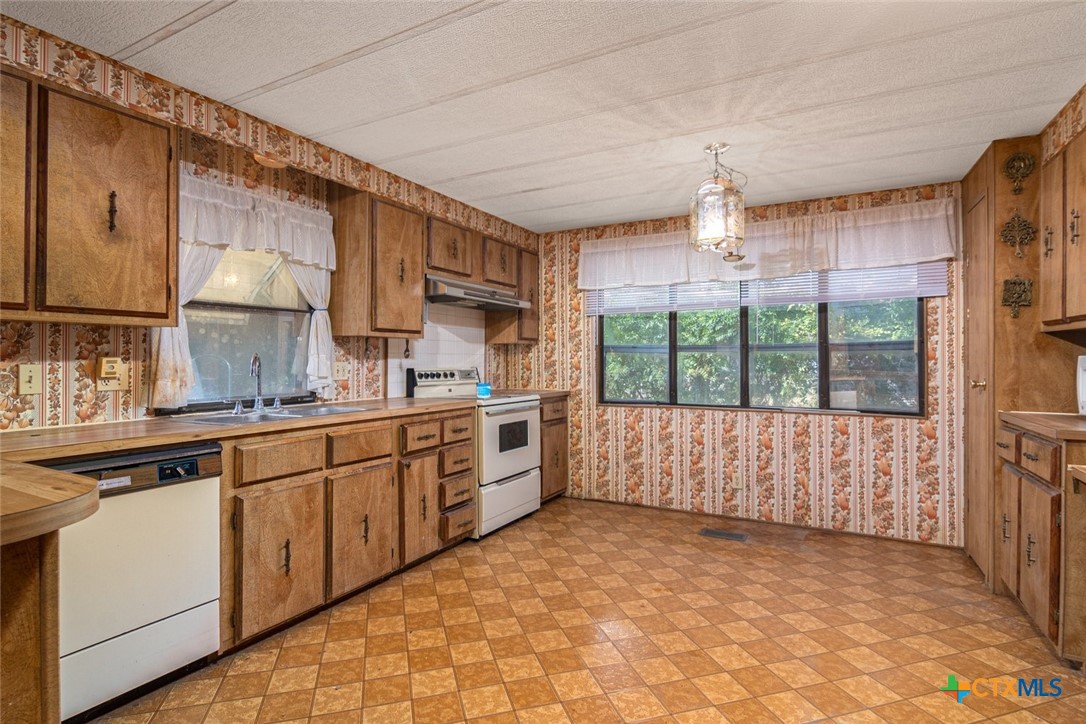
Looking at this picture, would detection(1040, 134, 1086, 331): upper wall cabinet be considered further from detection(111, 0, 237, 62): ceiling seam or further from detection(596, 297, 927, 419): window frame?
detection(111, 0, 237, 62): ceiling seam

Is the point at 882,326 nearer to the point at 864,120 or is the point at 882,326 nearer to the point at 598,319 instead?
the point at 864,120

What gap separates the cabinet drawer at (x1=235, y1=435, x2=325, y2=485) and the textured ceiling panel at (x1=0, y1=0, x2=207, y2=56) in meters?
1.55

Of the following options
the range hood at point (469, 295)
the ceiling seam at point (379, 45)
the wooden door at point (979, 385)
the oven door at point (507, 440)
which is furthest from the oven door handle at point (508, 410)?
the wooden door at point (979, 385)

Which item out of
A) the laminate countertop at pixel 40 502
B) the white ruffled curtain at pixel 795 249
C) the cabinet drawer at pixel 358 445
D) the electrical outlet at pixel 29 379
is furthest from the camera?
the white ruffled curtain at pixel 795 249

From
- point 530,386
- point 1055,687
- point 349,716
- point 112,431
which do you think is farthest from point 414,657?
point 530,386

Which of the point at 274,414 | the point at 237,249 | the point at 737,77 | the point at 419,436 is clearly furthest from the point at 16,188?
the point at 737,77

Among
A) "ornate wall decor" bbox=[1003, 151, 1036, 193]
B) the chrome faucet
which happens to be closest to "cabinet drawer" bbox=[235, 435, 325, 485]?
the chrome faucet

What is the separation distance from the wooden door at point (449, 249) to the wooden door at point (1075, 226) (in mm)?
3342

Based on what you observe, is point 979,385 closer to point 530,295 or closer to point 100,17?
point 530,295

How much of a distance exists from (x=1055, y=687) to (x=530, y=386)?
12.3 feet

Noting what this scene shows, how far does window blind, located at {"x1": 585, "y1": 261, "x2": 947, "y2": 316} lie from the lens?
3574mm

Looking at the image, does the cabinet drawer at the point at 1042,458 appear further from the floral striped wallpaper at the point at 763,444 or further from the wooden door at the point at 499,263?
the wooden door at the point at 499,263

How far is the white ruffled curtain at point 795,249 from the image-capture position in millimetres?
3506

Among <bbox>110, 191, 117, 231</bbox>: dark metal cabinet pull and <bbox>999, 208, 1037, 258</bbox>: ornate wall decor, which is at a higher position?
<bbox>999, 208, 1037, 258</bbox>: ornate wall decor
